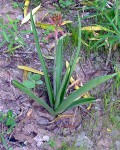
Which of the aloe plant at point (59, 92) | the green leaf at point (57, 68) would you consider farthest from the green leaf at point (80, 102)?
the green leaf at point (57, 68)

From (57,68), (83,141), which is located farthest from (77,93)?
(83,141)

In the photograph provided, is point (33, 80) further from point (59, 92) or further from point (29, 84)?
point (59, 92)

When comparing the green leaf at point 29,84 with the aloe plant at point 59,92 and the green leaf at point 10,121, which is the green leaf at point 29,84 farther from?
the green leaf at point 10,121

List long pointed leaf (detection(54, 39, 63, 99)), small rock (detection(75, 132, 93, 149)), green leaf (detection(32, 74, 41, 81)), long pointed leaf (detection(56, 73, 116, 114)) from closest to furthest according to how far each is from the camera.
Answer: long pointed leaf (detection(56, 73, 116, 114)) < long pointed leaf (detection(54, 39, 63, 99)) < small rock (detection(75, 132, 93, 149)) < green leaf (detection(32, 74, 41, 81))

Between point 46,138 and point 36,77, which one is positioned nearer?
point 46,138

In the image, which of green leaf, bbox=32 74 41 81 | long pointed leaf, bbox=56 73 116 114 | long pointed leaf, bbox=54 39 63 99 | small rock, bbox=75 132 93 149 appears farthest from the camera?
green leaf, bbox=32 74 41 81

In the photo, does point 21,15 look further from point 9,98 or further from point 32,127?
point 32,127

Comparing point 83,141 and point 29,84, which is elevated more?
point 29,84

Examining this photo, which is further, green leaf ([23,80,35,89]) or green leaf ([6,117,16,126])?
green leaf ([23,80,35,89])

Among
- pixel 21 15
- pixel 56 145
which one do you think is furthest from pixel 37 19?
pixel 56 145

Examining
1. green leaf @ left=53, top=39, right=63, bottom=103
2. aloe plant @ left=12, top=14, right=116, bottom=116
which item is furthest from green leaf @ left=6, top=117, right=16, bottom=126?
green leaf @ left=53, top=39, right=63, bottom=103

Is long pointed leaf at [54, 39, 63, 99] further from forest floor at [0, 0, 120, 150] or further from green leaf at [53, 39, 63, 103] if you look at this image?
forest floor at [0, 0, 120, 150]

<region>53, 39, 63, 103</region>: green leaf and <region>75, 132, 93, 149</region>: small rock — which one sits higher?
<region>53, 39, 63, 103</region>: green leaf
